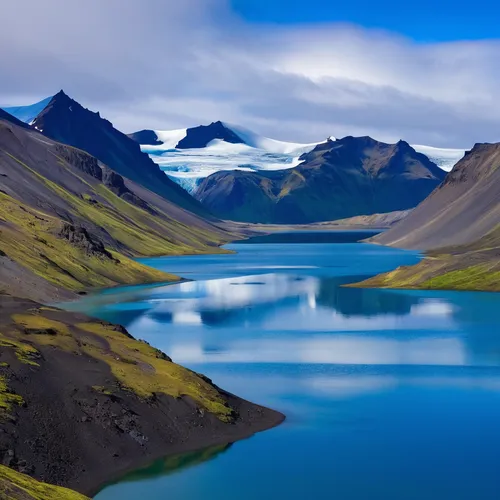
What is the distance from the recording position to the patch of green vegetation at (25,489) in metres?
39.7

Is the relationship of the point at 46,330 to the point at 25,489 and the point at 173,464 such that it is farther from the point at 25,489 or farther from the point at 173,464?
the point at 25,489

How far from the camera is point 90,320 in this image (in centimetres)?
7956

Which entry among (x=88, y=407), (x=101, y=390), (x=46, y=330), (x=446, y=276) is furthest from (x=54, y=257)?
(x=88, y=407)

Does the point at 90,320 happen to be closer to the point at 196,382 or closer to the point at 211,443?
the point at 196,382

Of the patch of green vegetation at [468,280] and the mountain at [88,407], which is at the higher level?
the patch of green vegetation at [468,280]

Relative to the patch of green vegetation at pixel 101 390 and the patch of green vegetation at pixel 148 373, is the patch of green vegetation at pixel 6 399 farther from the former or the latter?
the patch of green vegetation at pixel 148 373

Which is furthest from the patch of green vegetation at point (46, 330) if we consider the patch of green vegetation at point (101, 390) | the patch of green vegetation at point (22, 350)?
the patch of green vegetation at point (101, 390)

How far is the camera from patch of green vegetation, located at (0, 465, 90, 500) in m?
39.7

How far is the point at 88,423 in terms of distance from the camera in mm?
56594

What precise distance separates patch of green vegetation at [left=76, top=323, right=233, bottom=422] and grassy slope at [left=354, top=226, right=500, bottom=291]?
102m

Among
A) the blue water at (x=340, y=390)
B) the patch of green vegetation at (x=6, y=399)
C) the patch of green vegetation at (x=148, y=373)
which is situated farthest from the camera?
the patch of green vegetation at (x=148, y=373)

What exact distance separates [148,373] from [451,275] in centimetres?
11518

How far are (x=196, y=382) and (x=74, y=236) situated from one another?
11104 centimetres

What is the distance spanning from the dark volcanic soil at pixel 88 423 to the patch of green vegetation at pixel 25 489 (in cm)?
451
